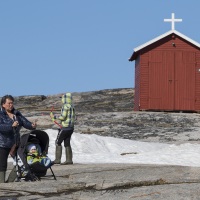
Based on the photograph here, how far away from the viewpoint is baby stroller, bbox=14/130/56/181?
1095 centimetres

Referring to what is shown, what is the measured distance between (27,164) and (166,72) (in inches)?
1025

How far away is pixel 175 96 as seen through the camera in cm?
3641

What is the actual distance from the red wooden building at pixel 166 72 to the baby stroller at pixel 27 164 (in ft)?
83.2

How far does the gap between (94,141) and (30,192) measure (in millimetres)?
13722

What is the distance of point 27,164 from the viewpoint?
1088cm

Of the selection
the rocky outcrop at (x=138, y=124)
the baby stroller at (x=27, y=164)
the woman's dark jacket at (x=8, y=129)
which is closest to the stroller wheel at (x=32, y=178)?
the baby stroller at (x=27, y=164)

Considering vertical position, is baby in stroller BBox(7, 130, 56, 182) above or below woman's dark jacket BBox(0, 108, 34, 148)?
below

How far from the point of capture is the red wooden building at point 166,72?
36.3 meters

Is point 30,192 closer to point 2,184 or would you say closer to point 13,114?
point 2,184

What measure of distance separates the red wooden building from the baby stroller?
83.2ft

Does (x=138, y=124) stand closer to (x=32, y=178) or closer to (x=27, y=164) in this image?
(x=32, y=178)

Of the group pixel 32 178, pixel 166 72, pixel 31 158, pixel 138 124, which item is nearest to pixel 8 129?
pixel 31 158

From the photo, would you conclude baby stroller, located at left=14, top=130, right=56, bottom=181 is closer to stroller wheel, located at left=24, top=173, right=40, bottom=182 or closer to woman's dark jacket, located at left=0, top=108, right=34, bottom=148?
stroller wheel, located at left=24, top=173, right=40, bottom=182

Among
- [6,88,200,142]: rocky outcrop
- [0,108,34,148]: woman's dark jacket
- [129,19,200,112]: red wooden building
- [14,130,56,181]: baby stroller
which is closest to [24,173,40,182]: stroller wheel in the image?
[14,130,56,181]: baby stroller
